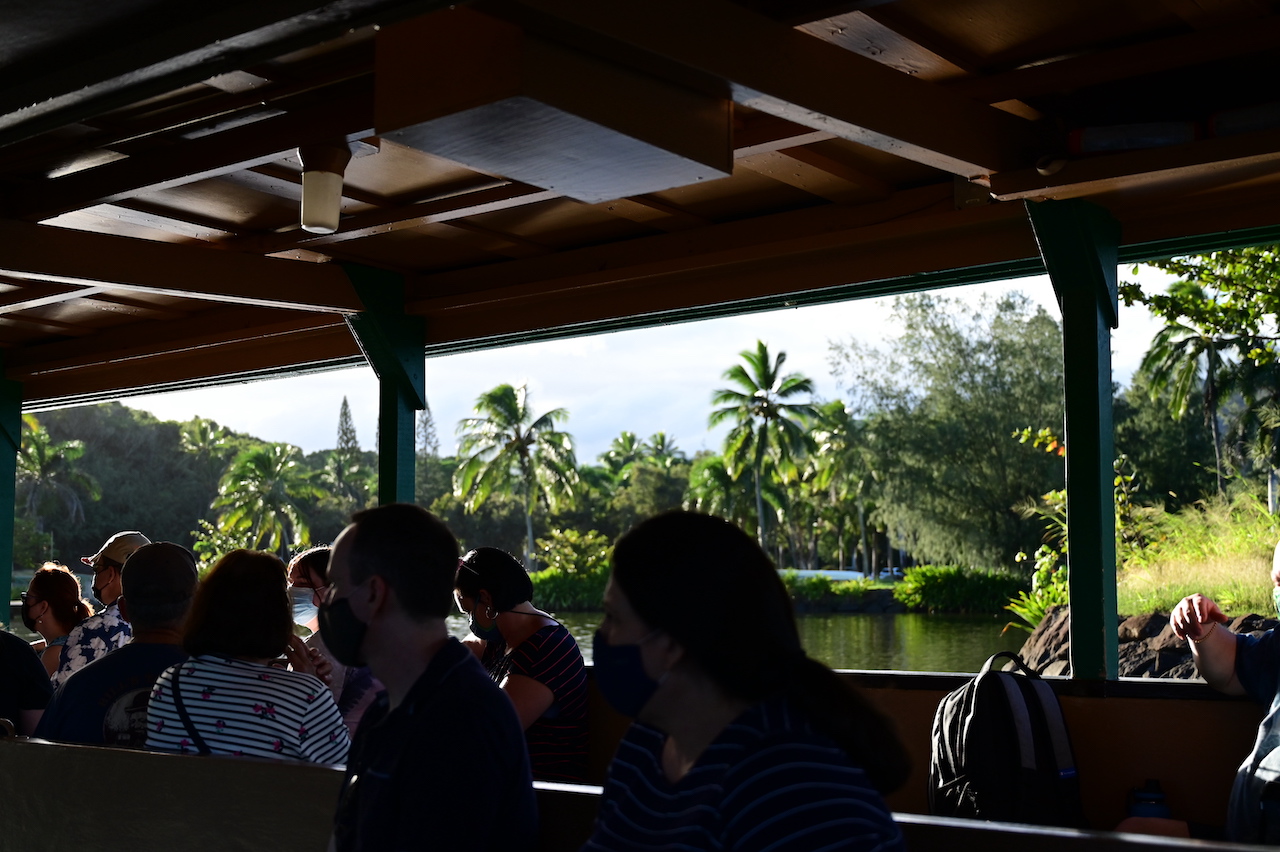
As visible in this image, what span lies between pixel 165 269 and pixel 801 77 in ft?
10.5

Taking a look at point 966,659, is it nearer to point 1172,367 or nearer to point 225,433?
point 1172,367

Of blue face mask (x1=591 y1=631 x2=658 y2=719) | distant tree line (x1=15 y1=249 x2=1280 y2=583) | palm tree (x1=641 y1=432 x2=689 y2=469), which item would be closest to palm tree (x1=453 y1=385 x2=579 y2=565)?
distant tree line (x1=15 y1=249 x2=1280 y2=583)

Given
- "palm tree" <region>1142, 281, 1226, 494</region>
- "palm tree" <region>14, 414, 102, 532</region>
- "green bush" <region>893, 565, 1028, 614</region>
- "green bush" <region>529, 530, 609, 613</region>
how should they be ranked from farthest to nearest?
"palm tree" <region>14, 414, 102, 532</region>
"green bush" <region>529, 530, 609, 613</region>
"green bush" <region>893, 565, 1028, 614</region>
"palm tree" <region>1142, 281, 1226, 494</region>

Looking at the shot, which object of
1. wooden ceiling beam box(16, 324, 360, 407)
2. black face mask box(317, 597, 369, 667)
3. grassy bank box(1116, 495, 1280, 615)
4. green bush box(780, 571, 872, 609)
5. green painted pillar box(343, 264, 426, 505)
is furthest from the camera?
green bush box(780, 571, 872, 609)

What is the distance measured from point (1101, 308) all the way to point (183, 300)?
5.01 meters

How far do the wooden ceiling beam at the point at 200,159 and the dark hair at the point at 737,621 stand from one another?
2.45 meters

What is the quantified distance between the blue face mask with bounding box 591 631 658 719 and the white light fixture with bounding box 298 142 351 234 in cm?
260

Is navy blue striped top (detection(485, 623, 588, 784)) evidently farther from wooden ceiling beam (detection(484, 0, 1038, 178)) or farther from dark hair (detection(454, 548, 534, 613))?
wooden ceiling beam (detection(484, 0, 1038, 178))

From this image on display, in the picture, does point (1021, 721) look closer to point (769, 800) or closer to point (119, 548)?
point (769, 800)

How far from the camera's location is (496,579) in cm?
357

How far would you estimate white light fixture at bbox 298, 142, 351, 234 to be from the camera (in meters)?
3.81

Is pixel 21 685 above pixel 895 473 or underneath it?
underneath

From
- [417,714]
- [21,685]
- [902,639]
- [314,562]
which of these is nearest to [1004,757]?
[417,714]

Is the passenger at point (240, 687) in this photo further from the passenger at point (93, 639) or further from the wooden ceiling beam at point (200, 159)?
the wooden ceiling beam at point (200, 159)
